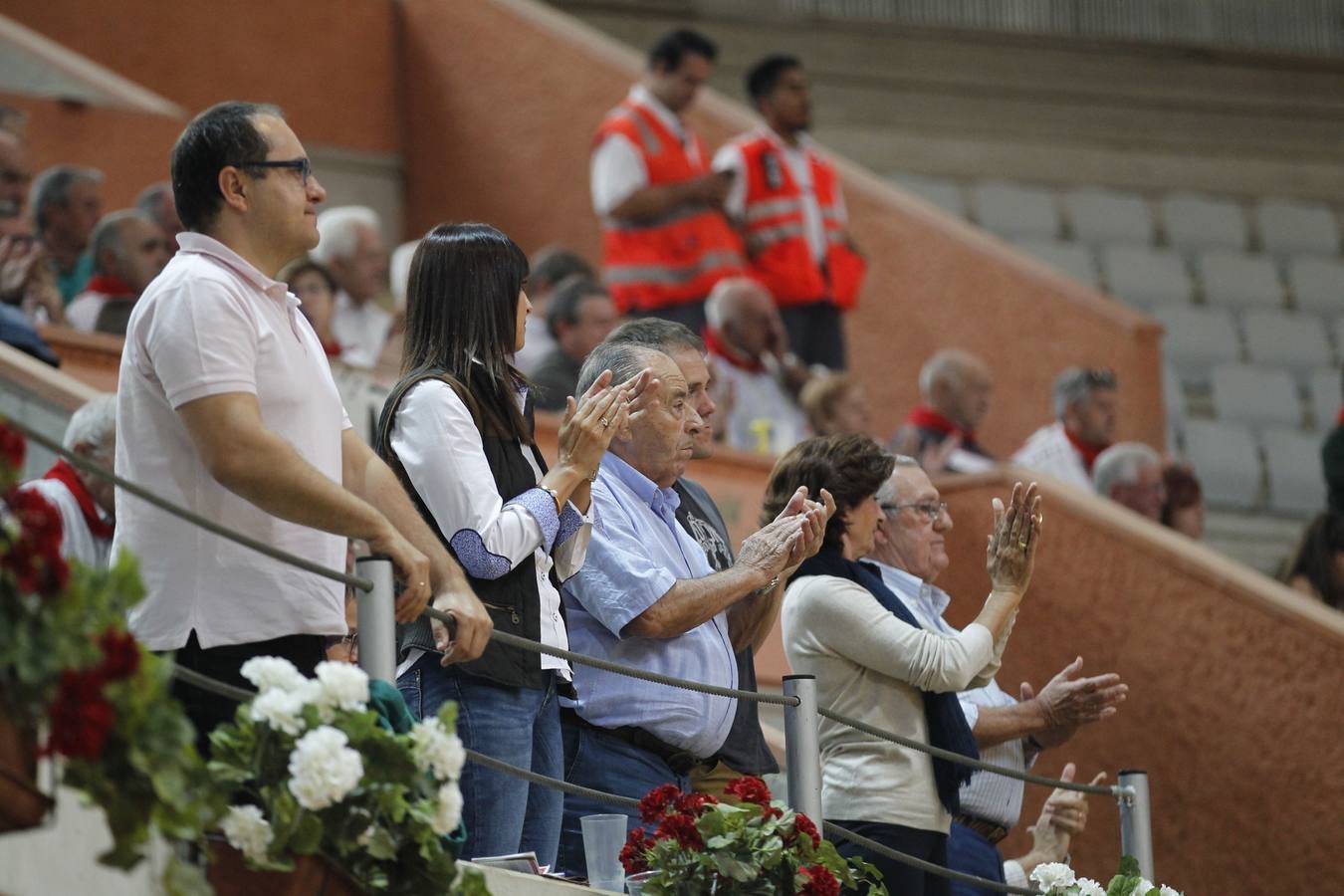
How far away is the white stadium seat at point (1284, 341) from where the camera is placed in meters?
9.94

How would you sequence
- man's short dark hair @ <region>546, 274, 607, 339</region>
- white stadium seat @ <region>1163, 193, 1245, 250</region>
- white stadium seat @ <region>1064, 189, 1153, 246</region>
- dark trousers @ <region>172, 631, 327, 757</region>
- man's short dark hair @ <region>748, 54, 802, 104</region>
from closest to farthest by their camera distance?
dark trousers @ <region>172, 631, 327, 757</region> < man's short dark hair @ <region>546, 274, 607, 339</region> < man's short dark hair @ <region>748, 54, 802, 104</region> < white stadium seat @ <region>1064, 189, 1153, 246</region> < white stadium seat @ <region>1163, 193, 1245, 250</region>

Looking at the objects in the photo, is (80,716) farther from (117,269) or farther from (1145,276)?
(1145,276)

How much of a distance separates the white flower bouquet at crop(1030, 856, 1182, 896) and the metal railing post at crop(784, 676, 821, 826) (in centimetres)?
61

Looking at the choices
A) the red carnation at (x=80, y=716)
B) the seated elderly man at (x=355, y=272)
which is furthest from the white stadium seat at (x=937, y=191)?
the red carnation at (x=80, y=716)

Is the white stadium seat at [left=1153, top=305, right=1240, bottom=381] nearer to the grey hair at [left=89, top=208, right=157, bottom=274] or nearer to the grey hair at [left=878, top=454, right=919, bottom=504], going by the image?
the grey hair at [left=89, top=208, right=157, bottom=274]

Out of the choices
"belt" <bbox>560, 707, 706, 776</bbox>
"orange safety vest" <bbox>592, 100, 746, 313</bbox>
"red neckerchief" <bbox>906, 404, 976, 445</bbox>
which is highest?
"orange safety vest" <bbox>592, 100, 746, 313</bbox>

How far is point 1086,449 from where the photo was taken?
716 centimetres

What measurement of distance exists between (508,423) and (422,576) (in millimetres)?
559

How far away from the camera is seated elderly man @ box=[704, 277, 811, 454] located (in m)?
7.05

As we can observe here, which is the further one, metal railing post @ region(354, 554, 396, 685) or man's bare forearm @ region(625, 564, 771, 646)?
man's bare forearm @ region(625, 564, 771, 646)

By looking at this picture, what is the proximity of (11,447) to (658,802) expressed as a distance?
4.03ft

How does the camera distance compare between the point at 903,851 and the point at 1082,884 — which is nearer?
the point at 903,851

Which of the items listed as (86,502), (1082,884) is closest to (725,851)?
(1082,884)

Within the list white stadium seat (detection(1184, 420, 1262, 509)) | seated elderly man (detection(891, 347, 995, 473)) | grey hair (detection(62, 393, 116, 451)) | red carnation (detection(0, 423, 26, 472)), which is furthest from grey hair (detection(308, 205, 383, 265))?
red carnation (detection(0, 423, 26, 472))
